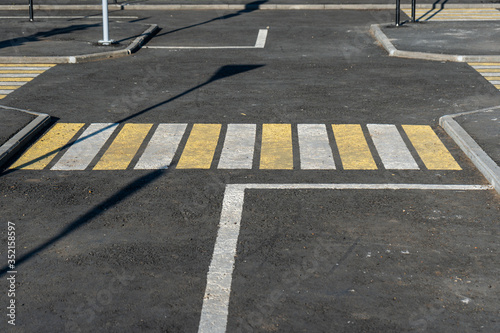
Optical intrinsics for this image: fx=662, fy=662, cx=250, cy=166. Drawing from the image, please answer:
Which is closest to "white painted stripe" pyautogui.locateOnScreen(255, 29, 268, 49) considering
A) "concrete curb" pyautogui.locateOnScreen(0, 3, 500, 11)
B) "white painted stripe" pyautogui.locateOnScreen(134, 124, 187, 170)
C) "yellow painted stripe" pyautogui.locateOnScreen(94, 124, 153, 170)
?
"concrete curb" pyautogui.locateOnScreen(0, 3, 500, 11)

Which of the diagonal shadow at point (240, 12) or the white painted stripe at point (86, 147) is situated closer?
the white painted stripe at point (86, 147)

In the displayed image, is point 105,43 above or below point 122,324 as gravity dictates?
above

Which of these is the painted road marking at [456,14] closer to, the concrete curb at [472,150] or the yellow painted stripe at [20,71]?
the concrete curb at [472,150]

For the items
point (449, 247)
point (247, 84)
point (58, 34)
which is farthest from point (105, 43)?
point (449, 247)

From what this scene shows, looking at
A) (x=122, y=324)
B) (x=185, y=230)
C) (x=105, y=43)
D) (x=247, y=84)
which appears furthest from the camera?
(x=105, y=43)

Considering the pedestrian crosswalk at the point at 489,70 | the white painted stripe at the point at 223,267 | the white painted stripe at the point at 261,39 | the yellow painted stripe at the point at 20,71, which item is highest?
the white painted stripe at the point at 261,39

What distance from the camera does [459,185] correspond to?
9.97m

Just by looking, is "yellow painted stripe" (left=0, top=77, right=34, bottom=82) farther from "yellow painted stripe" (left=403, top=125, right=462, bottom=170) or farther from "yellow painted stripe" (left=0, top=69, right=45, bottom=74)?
"yellow painted stripe" (left=403, top=125, right=462, bottom=170)

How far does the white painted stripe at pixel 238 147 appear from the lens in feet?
36.0

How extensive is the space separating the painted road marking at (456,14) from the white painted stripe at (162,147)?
15.5m

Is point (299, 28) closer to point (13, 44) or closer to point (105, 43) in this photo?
point (105, 43)

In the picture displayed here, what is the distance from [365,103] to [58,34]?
1274cm

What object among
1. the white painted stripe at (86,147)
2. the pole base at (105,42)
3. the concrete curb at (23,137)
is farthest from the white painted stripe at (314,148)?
the pole base at (105,42)

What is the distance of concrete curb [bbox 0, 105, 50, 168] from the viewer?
36.9ft
